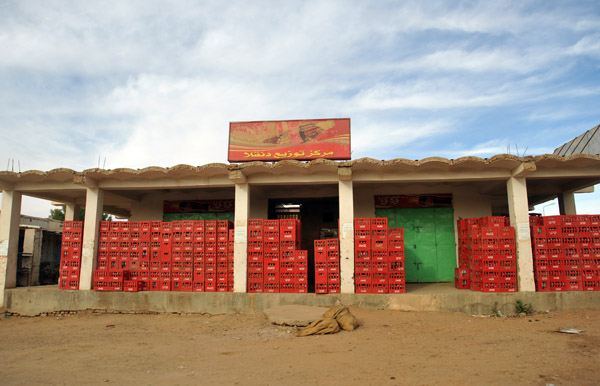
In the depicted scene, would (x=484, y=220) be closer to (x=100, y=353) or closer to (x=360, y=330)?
(x=360, y=330)

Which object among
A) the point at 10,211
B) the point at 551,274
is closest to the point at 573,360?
the point at 551,274

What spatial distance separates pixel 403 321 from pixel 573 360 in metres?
3.67

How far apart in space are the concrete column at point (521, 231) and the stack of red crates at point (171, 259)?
27.8ft

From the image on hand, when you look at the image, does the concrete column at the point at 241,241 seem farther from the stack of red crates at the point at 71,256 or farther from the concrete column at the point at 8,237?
the concrete column at the point at 8,237

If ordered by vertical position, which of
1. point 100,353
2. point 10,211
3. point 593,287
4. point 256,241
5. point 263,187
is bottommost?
point 100,353

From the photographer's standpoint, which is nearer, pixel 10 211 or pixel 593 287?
pixel 593 287

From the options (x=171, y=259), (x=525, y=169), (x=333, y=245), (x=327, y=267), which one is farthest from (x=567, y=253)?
(x=171, y=259)

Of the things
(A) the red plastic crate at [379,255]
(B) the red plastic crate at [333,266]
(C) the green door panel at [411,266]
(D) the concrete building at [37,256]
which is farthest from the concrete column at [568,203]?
(D) the concrete building at [37,256]

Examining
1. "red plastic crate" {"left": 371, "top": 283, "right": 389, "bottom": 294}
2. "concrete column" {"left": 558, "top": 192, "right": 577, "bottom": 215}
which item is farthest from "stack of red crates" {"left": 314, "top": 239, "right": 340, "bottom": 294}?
"concrete column" {"left": 558, "top": 192, "right": 577, "bottom": 215}

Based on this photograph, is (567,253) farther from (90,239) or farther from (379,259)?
(90,239)

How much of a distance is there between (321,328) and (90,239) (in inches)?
329

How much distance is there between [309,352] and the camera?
6.54 meters

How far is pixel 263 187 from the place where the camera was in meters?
13.3

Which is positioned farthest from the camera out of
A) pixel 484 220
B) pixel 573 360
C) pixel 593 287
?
pixel 484 220
